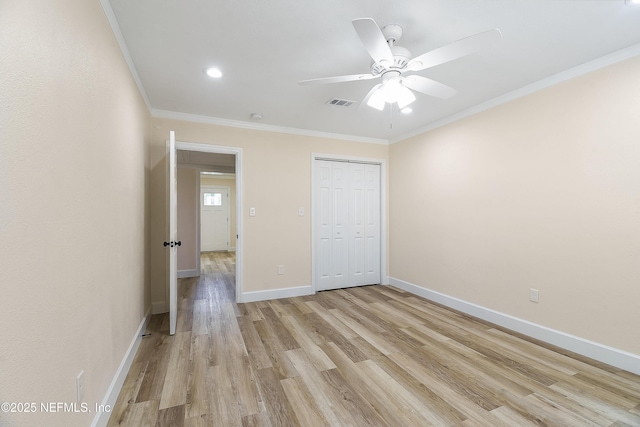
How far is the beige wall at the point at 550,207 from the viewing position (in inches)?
84.5

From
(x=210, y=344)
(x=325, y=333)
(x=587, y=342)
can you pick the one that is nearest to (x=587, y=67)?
(x=587, y=342)

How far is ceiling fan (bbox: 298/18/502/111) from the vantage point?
1412 mm

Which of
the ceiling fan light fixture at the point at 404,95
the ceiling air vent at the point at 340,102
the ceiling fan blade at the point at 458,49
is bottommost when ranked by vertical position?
the ceiling fan light fixture at the point at 404,95

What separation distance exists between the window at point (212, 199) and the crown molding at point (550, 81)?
664 cm

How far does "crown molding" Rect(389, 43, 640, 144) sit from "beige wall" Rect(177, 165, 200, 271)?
4559 mm

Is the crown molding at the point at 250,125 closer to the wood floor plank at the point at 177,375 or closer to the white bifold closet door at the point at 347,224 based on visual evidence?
the white bifold closet door at the point at 347,224

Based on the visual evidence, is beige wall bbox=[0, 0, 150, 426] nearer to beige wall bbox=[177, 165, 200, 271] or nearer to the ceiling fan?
the ceiling fan

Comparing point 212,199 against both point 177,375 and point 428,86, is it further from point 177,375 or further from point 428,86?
point 428,86

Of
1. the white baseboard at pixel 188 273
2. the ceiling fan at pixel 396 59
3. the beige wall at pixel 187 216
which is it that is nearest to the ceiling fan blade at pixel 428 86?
the ceiling fan at pixel 396 59

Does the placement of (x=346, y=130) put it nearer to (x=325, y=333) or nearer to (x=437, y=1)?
(x=437, y=1)

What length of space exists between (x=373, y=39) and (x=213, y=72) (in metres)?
1.61

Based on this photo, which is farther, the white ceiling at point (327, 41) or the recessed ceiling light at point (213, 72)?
the recessed ceiling light at point (213, 72)

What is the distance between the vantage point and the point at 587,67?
7.57 ft

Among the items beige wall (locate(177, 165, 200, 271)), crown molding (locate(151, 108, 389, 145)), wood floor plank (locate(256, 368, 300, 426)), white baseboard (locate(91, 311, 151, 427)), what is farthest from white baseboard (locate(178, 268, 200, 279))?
wood floor plank (locate(256, 368, 300, 426))
